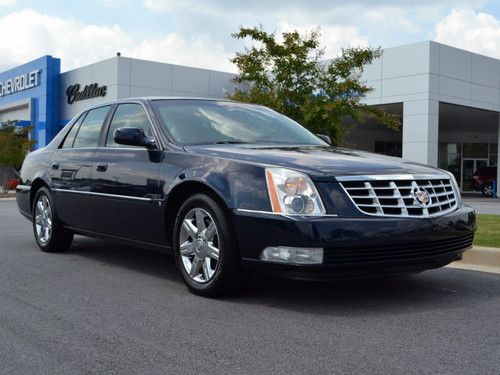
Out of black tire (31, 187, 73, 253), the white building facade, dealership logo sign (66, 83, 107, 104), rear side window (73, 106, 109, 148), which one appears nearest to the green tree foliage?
dealership logo sign (66, 83, 107, 104)

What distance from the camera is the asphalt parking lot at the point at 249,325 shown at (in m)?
3.36

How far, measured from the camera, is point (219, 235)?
4.64 meters

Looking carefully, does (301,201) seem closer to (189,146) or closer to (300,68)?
(189,146)

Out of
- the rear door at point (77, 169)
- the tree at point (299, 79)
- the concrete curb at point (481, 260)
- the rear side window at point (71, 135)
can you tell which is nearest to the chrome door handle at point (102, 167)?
the rear door at point (77, 169)

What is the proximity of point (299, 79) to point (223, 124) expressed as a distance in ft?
26.1

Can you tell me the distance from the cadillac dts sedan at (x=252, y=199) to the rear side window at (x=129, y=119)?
0.06 feet

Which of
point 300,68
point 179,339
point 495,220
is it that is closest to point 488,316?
point 179,339

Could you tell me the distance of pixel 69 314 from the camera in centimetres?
440

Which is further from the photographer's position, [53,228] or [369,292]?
[53,228]

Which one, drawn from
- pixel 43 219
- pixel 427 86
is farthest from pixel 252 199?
pixel 427 86

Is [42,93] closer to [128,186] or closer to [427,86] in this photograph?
[427,86]

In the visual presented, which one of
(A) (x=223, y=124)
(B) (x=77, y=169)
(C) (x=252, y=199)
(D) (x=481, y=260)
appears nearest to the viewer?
(C) (x=252, y=199)

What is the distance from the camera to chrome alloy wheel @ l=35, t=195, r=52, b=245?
7.21 metres

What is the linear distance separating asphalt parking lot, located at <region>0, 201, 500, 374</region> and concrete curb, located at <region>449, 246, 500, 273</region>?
407 millimetres
